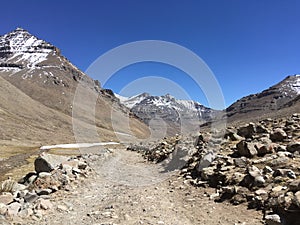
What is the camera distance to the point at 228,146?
25.7 metres

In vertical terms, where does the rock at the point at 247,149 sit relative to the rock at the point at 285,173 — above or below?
above

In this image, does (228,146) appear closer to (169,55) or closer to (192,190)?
(192,190)

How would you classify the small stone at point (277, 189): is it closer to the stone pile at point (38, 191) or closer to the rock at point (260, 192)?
the rock at point (260, 192)

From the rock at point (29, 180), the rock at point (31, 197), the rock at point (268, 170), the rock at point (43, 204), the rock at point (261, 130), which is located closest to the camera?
the rock at point (43, 204)

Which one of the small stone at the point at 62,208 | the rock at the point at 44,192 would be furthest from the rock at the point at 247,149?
the rock at the point at 44,192

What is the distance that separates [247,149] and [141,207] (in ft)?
29.2

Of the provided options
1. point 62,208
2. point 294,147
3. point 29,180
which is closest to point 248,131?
point 294,147

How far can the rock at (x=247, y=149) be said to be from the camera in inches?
766

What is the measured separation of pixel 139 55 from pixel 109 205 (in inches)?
1004

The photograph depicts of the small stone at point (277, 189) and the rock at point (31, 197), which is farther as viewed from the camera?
the rock at point (31, 197)

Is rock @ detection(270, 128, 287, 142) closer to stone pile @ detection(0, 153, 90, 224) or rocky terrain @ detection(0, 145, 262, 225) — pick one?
rocky terrain @ detection(0, 145, 262, 225)

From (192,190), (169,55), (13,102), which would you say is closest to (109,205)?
(192,190)

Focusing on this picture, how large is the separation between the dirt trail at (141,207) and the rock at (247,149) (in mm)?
4443

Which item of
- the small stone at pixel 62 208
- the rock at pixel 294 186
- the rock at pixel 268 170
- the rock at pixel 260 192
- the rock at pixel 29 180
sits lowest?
the small stone at pixel 62 208
